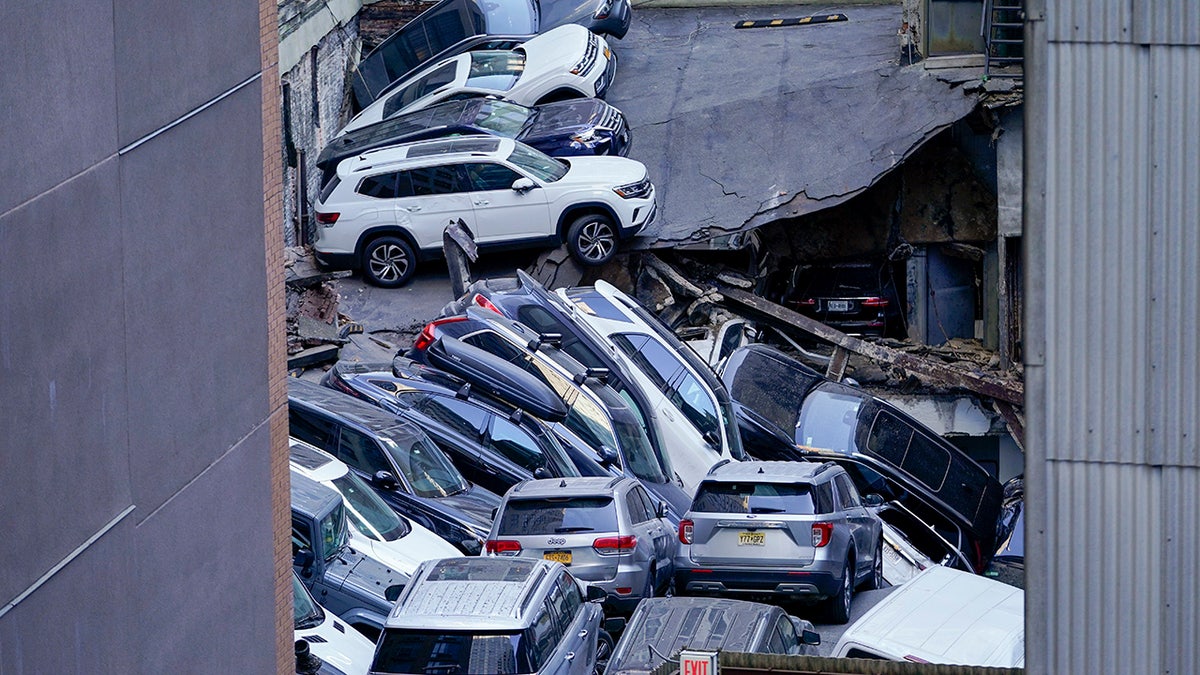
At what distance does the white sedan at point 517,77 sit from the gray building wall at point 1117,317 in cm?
2067

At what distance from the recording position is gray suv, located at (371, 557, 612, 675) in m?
11.1

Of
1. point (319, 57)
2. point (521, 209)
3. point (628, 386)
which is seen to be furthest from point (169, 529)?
point (319, 57)

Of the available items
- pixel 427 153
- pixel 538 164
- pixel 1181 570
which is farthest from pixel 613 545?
pixel 427 153

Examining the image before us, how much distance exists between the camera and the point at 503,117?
81.4 ft

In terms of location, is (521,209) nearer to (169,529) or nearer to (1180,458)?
(169,529)

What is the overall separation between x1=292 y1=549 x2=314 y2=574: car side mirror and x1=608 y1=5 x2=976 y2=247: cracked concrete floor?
36.0 feet

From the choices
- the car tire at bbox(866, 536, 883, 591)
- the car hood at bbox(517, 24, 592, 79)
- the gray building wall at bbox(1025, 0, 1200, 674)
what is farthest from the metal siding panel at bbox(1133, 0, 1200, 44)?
the car hood at bbox(517, 24, 592, 79)

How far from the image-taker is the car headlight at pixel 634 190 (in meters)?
22.1

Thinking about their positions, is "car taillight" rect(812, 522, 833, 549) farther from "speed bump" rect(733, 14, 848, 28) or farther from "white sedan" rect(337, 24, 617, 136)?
"speed bump" rect(733, 14, 848, 28)

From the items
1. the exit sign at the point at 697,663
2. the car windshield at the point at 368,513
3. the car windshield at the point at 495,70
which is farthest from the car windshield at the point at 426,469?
the car windshield at the point at 495,70

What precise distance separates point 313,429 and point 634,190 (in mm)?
7499

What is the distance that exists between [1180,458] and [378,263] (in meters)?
17.6

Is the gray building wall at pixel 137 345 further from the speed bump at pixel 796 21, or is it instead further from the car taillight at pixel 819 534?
the speed bump at pixel 796 21

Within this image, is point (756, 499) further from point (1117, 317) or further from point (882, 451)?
point (1117, 317)
